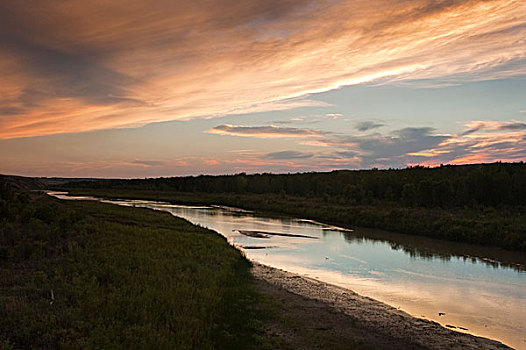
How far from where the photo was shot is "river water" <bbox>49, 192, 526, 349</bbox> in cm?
1495

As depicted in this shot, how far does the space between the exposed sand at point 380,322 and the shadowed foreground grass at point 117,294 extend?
2459 millimetres

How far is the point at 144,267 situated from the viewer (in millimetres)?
16328

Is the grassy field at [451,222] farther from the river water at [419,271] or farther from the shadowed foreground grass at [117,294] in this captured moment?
the shadowed foreground grass at [117,294]

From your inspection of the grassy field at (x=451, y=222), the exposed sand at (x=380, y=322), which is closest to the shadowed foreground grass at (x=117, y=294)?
the exposed sand at (x=380, y=322)

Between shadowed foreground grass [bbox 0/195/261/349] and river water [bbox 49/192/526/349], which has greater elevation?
shadowed foreground grass [bbox 0/195/261/349]

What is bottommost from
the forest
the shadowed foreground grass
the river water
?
the river water

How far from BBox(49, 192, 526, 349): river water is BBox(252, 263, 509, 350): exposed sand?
95 centimetres

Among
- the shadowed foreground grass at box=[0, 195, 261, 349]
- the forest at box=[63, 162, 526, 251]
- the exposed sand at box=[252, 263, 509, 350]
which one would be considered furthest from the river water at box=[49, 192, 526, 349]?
the shadowed foreground grass at box=[0, 195, 261, 349]

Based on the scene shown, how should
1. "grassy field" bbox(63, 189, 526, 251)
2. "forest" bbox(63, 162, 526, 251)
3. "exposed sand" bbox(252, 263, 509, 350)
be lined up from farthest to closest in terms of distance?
"forest" bbox(63, 162, 526, 251) < "grassy field" bbox(63, 189, 526, 251) < "exposed sand" bbox(252, 263, 509, 350)

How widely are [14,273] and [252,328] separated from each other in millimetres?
7989

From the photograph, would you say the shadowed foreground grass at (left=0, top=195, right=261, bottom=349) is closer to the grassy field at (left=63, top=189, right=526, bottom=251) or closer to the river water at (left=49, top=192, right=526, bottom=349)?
the river water at (left=49, top=192, right=526, bottom=349)

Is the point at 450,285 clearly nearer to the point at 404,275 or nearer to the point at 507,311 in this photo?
the point at 404,275

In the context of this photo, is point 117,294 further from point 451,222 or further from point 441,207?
point 441,207

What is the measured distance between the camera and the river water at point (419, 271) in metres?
15.0
